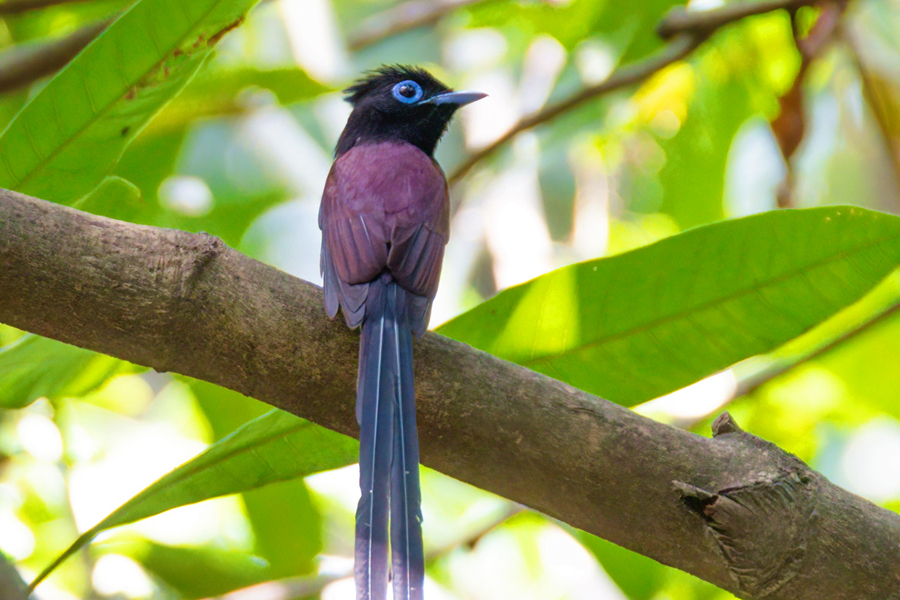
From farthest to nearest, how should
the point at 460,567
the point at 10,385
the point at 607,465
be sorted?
1. the point at 460,567
2. the point at 10,385
3. the point at 607,465

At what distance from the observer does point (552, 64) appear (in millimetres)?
5301

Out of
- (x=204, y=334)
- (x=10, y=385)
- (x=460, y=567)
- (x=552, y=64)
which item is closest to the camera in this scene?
(x=204, y=334)

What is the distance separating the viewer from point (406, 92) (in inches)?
123

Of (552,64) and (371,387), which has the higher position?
(552,64)

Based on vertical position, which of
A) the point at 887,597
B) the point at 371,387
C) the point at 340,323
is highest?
the point at 340,323

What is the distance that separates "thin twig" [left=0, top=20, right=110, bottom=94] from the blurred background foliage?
0.5 inches

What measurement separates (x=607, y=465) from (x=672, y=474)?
140mm

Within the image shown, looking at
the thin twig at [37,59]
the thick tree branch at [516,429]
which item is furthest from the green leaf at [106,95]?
the thin twig at [37,59]

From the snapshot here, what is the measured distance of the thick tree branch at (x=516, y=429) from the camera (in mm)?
1586

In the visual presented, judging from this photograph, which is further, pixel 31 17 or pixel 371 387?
pixel 31 17

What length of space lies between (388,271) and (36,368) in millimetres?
916

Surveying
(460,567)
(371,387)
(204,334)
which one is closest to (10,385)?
(204,334)

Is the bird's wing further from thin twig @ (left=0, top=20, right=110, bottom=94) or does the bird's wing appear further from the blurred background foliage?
thin twig @ (left=0, top=20, right=110, bottom=94)

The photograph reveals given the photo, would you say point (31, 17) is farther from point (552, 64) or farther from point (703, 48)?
point (703, 48)
